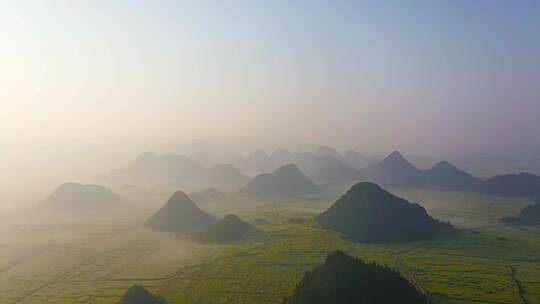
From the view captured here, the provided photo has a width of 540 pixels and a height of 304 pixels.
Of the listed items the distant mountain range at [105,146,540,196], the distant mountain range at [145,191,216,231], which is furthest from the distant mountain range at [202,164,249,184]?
the distant mountain range at [145,191,216,231]

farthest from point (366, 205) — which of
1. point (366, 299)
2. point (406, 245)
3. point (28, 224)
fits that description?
point (28, 224)

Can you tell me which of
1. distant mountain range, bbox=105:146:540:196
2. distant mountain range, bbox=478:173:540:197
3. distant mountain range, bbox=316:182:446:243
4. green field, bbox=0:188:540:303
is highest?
distant mountain range, bbox=105:146:540:196

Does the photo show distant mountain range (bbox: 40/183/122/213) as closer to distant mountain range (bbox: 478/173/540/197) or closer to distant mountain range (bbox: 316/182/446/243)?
distant mountain range (bbox: 316/182/446/243)

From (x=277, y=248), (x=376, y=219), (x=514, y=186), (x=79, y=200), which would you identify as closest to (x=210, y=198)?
(x=79, y=200)

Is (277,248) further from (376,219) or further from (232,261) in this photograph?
(376,219)

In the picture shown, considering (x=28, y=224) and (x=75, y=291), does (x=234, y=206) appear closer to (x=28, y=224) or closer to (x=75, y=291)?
(x=28, y=224)

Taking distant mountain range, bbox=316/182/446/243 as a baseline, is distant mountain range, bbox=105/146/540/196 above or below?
above

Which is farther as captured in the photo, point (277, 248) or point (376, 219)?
point (376, 219)
